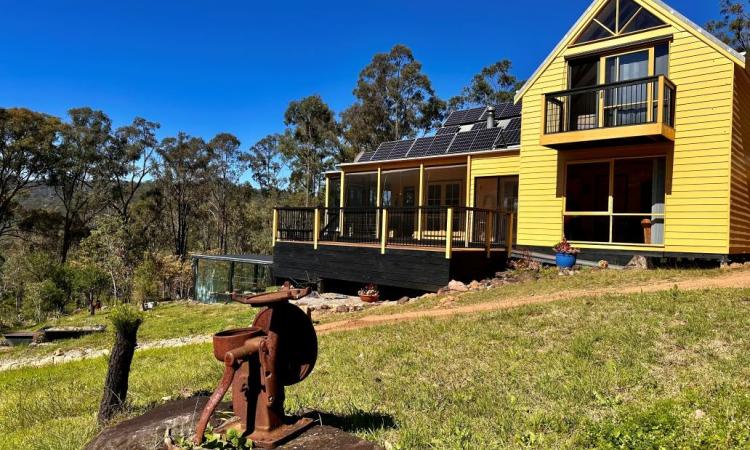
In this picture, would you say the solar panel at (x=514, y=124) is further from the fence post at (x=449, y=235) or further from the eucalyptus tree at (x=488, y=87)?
the eucalyptus tree at (x=488, y=87)

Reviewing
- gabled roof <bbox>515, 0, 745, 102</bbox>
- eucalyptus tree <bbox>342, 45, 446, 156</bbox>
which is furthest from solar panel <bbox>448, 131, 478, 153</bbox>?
eucalyptus tree <bbox>342, 45, 446, 156</bbox>

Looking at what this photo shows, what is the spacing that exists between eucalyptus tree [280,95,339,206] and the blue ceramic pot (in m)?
27.9

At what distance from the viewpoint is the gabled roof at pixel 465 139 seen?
15.6 metres

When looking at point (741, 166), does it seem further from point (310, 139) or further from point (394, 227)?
point (310, 139)

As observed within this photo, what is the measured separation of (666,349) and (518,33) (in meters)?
37.9

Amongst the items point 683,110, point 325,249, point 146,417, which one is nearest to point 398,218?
point 325,249

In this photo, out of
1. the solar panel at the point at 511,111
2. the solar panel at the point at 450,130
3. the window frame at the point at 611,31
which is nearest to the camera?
the window frame at the point at 611,31

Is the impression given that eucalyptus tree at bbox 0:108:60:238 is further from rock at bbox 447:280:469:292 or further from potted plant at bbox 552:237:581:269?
potted plant at bbox 552:237:581:269

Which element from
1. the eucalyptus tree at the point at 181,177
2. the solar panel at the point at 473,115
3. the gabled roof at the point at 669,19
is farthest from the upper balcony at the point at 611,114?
the eucalyptus tree at the point at 181,177

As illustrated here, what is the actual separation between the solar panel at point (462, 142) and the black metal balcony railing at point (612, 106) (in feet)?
10.9

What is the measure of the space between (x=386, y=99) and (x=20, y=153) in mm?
24604

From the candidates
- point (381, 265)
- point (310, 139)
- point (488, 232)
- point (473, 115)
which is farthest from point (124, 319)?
point (310, 139)

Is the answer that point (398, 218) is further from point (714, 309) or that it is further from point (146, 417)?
point (146, 417)

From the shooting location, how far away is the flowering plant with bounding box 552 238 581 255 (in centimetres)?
1223
